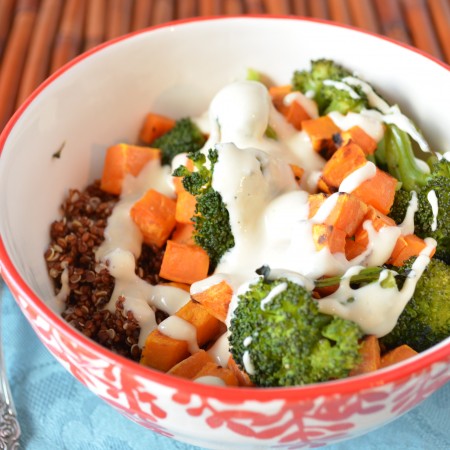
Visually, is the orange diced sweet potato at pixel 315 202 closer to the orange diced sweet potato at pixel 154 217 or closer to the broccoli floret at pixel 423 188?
the broccoli floret at pixel 423 188

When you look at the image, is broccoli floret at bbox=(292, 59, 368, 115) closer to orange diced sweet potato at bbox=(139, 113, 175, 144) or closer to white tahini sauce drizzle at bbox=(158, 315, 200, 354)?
orange diced sweet potato at bbox=(139, 113, 175, 144)

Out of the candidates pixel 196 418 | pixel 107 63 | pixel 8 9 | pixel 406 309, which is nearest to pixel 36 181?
pixel 107 63

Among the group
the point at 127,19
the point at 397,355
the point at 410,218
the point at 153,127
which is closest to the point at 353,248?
the point at 410,218

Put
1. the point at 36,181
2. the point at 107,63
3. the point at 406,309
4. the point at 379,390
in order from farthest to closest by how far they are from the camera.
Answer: the point at 107,63 → the point at 36,181 → the point at 406,309 → the point at 379,390

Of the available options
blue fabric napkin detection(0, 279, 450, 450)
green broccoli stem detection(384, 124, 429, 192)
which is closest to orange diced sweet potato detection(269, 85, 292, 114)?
green broccoli stem detection(384, 124, 429, 192)

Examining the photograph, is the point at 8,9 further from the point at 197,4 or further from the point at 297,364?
the point at 297,364

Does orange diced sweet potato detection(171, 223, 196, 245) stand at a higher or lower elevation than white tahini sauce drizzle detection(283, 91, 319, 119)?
lower

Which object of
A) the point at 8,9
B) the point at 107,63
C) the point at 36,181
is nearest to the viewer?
the point at 36,181
